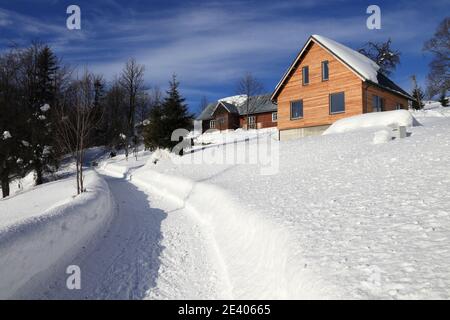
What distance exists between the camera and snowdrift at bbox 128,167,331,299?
4570 mm

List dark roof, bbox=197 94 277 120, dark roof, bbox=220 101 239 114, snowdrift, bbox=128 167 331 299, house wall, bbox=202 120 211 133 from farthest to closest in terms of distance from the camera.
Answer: house wall, bbox=202 120 211 133
dark roof, bbox=220 101 239 114
dark roof, bbox=197 94 277 120
snowdrift, bbox=128 167 331 299

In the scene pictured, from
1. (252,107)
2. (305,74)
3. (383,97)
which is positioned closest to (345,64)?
(305,74)

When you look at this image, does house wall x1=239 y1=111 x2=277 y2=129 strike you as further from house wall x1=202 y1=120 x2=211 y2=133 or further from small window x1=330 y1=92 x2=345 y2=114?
small window x1=330 y1=92 x2=345 y2=114

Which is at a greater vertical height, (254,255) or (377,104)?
(377,104)

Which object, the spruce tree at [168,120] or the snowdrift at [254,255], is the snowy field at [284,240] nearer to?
the snowdrift at [254,255]

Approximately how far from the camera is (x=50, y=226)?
6883 millimetres

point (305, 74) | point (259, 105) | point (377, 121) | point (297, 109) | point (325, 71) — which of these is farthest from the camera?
point (259, 105)

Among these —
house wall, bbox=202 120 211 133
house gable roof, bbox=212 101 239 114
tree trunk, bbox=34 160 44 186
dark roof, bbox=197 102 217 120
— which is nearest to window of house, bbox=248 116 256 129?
house gable roof, bbox=212 101 239 114

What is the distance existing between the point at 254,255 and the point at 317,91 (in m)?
21.4

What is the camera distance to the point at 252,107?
175ft

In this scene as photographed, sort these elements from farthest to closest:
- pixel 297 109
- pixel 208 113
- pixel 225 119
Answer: pixel 208 113
pixel 225 119
pixel 297 109

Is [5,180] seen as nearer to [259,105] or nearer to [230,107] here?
[230,107]

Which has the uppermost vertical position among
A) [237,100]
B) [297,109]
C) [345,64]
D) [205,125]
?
[237,100]

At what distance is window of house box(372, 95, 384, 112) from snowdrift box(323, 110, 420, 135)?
561 cm
